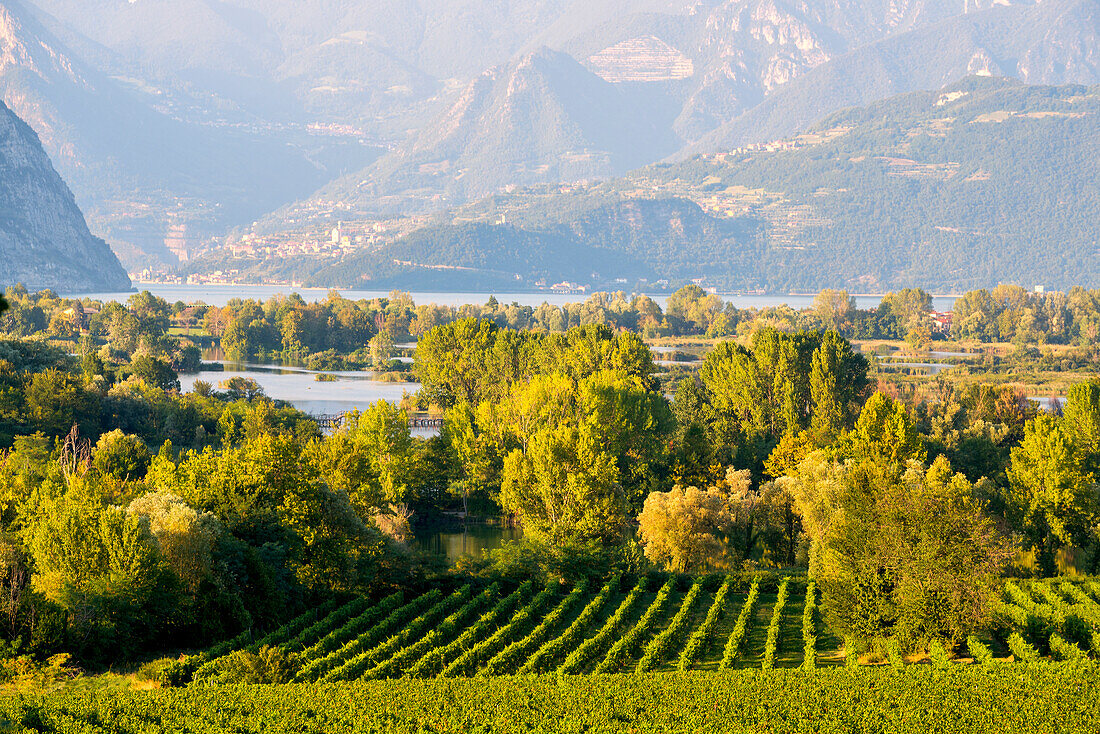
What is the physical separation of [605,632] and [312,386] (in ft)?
294

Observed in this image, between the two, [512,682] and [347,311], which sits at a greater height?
[347,311]

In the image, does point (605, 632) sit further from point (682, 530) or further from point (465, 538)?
point (465, 538)

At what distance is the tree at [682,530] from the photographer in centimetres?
5319

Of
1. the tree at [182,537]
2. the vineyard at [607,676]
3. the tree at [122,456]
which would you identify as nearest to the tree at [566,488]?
the vineyard at [607,676]

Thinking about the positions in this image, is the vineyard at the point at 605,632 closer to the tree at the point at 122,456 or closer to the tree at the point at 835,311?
the tree at the point at 122,456

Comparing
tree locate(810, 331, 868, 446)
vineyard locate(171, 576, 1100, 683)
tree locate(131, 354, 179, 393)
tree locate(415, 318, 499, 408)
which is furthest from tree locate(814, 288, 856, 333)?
vineyard locate(171, 576, 1100, 683)

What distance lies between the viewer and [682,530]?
53.2 metres

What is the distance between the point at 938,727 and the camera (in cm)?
2919

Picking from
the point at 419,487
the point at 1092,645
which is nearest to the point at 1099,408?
the point at 1092,645

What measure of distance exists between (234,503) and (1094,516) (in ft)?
131

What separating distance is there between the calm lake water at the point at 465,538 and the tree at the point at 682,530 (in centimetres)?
994

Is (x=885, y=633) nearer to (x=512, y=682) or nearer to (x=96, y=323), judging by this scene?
(x=512, y=682)

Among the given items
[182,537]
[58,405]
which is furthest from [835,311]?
[182,537]

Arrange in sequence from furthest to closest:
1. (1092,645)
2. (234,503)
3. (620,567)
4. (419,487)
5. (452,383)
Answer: (452,383) → (419,487) → (620,567) → (234,503) → (1092,645)
